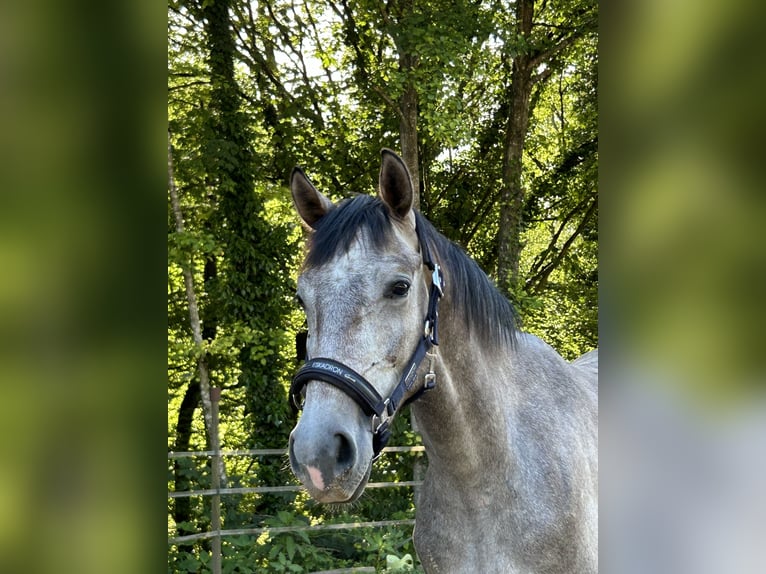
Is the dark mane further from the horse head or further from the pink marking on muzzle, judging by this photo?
the pink marking on muzzle

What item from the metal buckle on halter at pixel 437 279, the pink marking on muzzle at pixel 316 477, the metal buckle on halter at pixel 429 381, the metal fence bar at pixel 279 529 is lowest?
the metal fence bar at pixel 279 529

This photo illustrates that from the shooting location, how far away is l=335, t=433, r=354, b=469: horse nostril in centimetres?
166

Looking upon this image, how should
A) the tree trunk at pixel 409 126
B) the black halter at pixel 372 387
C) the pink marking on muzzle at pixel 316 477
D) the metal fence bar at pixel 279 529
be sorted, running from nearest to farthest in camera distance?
the pink marking on muzzle at pixel 316 477
the black halter at pixel 372 387
the metal fence bar at pixel 279 529
the tree trunk at pixel 409 126

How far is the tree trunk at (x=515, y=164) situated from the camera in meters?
10.1

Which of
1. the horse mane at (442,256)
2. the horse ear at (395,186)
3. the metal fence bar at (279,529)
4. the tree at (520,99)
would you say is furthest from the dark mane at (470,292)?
the tree at (520,99)

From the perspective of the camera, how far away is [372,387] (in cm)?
179

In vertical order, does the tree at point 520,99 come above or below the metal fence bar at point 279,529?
above

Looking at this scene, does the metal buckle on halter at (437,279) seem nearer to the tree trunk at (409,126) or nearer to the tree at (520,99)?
the tree trunk at (409,126)

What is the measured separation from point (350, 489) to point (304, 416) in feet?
0.69

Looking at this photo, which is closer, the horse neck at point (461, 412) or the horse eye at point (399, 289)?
the horse eye at point (399, 289)

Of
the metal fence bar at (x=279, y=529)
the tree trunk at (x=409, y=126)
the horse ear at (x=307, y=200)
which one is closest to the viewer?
the horse ear at (x=307, y=200)
